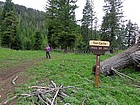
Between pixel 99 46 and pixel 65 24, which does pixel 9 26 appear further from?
pixel 99 46

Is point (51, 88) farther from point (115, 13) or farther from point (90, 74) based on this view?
point (115, 13)

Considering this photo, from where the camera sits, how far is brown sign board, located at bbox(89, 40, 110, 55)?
776 centimetres

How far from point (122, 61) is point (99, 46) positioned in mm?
2425

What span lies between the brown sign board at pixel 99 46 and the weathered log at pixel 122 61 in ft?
5.49

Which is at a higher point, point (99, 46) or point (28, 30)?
point (28, 30)

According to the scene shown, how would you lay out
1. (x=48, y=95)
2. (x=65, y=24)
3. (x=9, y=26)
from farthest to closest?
(x=9, y=26) → (x=65, y=24) → (x=48, y=95)

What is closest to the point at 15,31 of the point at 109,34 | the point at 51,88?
the point at 109,34

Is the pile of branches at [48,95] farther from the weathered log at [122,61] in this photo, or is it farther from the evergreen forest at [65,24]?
the evergreen forest at [65,24]

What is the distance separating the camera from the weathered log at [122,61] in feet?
30.6

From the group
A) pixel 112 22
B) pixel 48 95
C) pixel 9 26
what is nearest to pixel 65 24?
pixel 112 22

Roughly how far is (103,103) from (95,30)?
138ft

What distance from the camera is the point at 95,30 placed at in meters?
47.6

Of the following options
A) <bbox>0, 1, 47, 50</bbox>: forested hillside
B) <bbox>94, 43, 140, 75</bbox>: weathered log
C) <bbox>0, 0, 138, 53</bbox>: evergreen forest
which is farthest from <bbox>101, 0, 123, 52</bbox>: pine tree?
<bbox>94, 43, 140, 75</bbox>: weathered log

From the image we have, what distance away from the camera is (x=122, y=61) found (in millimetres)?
9727
